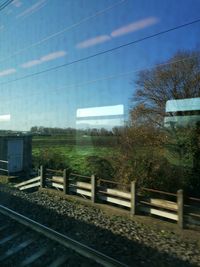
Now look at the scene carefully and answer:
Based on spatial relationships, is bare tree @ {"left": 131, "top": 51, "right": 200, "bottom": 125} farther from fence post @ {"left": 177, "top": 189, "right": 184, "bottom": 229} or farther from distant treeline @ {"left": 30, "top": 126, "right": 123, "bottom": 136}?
fence post @ {"left": 177, "top": 189, "right": 184, "bottom": 229}

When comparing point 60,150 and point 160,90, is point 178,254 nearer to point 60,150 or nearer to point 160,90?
point 160,90

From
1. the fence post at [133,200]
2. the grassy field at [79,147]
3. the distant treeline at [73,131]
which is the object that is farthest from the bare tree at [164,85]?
the fence post at [133,200]

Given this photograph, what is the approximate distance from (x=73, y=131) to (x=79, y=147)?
0.71 meters

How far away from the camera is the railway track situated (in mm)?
4523

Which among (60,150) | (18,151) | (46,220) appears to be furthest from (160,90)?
(18,151)

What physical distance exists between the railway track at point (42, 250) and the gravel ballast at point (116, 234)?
48cm

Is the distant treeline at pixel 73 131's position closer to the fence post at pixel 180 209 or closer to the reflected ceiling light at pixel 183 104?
the reflected ceiling light at pixel 183 104

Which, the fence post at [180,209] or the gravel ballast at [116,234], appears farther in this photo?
the fence post at [180,209]

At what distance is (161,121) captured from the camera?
9039 mm

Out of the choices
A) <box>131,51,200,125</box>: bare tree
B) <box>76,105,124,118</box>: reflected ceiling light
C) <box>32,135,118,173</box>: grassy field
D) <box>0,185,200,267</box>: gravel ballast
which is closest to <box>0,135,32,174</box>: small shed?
<box>32,135,118,173</box>: grassy field

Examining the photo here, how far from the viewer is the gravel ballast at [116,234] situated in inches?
198

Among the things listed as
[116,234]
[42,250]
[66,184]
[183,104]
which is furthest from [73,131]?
[42,250]

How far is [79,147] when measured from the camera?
44.1 feet

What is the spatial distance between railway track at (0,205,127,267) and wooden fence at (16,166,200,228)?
2.82 metres
